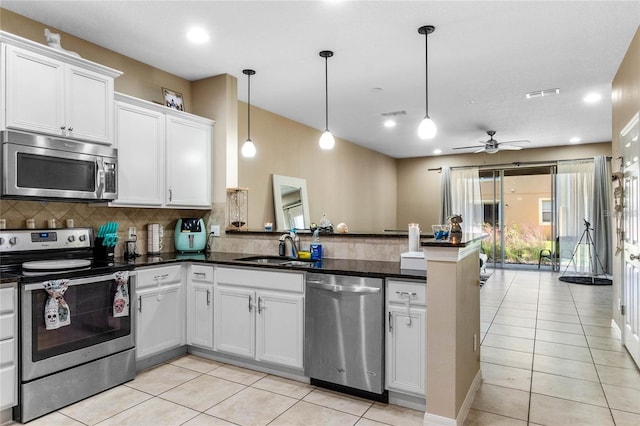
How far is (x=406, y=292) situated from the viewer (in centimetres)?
253

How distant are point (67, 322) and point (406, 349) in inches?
87.1

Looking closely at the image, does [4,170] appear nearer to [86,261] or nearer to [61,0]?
[86,261]

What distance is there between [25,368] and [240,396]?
133 cm

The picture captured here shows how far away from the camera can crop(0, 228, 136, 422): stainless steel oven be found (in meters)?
2.44

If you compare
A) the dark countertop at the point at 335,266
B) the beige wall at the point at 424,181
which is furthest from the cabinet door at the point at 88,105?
the beige wall at the point at 424,181

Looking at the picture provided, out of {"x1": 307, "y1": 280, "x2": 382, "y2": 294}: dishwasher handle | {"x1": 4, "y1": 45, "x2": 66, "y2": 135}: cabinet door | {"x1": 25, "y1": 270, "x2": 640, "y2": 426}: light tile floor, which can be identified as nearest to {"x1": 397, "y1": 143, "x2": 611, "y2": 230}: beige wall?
{"x1": 25, "y1": 270, "x2": 640, "y2": 426}: light tile floor

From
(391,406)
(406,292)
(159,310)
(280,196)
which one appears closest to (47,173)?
(159,310)

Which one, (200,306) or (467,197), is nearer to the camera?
(200,306)

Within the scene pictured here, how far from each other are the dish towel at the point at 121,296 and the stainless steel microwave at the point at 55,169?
66cm

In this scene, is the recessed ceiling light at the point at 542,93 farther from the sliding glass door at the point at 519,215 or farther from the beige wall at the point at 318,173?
the sliding glass door at the point at 519,215

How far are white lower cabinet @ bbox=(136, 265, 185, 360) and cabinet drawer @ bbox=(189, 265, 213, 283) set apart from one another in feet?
0.37

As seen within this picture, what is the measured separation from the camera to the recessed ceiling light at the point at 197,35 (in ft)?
11.0

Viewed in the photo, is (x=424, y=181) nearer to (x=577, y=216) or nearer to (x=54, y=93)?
(x=577, y=216)

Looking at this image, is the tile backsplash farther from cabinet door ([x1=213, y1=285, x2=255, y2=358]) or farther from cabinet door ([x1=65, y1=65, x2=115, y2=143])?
cabinet door ([x1=213, y1=285, x2=255, y2=358])
